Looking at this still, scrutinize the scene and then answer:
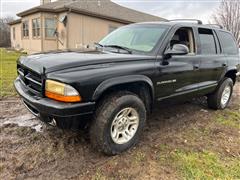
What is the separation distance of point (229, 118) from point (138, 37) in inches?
110

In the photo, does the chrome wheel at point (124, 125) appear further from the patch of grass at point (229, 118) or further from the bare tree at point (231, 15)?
the bare tree at point (231, 15)

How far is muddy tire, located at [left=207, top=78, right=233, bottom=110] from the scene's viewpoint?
18.4 feet

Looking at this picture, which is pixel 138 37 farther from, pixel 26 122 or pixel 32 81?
pixel 26 122

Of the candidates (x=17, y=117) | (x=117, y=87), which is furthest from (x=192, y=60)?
(x=17, y=117)

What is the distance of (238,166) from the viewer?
3324 millimetres

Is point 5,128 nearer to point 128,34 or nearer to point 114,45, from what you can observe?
point 114,45

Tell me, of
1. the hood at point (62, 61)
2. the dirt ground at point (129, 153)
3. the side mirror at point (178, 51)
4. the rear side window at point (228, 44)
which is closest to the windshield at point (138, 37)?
the side mirror at point (178, 51)

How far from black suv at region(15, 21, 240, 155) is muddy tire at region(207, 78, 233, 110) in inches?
21.6

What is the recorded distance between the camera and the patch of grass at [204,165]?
3.07m

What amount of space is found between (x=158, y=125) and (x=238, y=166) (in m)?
1.63

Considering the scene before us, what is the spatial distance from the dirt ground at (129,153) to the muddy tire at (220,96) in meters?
0.85

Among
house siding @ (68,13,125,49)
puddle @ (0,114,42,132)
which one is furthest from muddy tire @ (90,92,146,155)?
house siding @ (68,13,125,49)

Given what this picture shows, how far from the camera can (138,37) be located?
430cm

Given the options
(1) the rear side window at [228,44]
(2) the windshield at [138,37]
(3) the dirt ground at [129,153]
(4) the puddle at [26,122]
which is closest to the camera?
(3) the dirt ground at [129,153]
